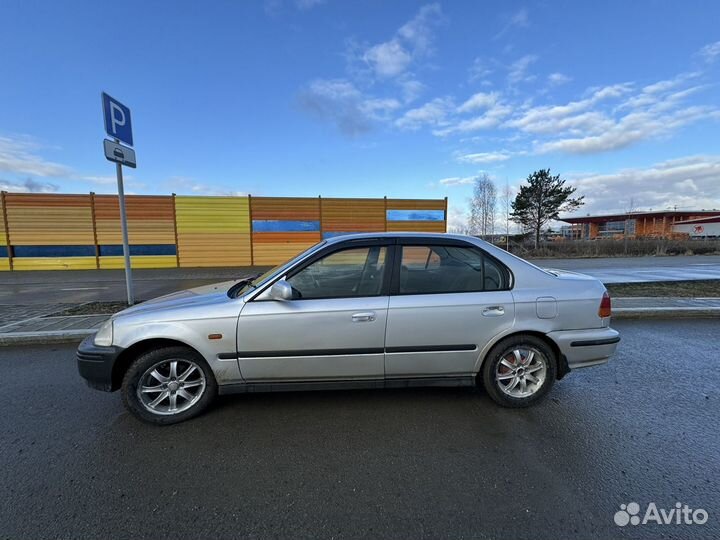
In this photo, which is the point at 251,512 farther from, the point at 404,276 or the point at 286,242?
the point at 286,242

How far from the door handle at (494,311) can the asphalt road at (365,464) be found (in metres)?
0.90

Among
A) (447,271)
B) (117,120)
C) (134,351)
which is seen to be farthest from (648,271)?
(117,120)

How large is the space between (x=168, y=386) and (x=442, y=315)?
8.06 feet

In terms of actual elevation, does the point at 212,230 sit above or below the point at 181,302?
above

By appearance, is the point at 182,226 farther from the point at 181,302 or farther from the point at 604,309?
the point at 604,309

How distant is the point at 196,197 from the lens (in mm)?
18734

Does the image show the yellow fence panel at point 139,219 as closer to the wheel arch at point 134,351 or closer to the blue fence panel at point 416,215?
the blue fence panel at point 416,215

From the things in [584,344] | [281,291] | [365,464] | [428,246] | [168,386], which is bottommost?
[365,464]

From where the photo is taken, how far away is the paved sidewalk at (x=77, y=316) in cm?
514

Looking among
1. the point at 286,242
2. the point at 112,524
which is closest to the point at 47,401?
the point at 112,524

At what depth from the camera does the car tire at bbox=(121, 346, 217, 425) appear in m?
2.76

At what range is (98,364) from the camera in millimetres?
2740

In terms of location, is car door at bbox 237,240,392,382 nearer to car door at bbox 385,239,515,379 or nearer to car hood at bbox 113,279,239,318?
car door at bbox 385,239,515,379

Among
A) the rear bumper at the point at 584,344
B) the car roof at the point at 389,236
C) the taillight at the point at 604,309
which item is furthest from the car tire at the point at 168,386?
the taillight at the point at 604,309
